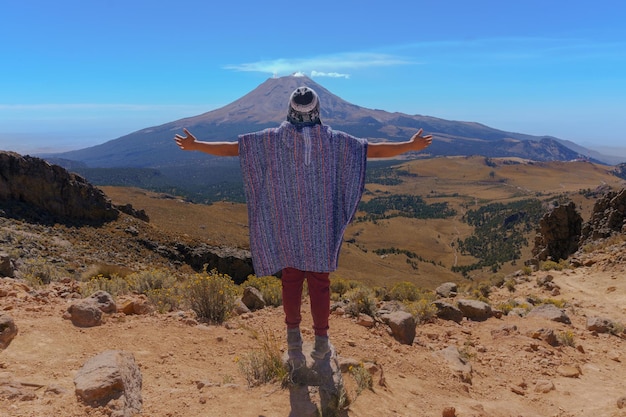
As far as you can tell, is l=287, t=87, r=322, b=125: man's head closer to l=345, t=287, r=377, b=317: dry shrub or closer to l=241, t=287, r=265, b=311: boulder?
l=345, t=287, r=377, b=317: dry shrub

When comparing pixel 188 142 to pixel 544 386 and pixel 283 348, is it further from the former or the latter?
pixel 544 386

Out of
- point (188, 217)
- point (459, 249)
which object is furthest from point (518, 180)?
point (188, 217)

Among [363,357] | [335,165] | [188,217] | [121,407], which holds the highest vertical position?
[335,165]

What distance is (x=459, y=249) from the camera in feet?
259

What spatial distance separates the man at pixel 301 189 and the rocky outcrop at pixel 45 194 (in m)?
22.4

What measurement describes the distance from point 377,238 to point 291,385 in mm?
84869

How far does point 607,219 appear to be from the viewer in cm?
1672

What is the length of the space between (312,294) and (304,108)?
1.62 meters

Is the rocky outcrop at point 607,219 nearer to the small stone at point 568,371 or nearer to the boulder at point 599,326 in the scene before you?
the boulder at point 599,326

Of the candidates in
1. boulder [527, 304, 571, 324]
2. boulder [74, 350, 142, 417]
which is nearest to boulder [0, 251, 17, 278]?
boulder [74, 350, 142, 417]

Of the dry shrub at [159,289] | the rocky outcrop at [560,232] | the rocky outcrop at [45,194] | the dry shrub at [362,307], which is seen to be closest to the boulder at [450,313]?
the dry shrub at [362,307]

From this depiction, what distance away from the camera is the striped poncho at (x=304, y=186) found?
3520 millimetres

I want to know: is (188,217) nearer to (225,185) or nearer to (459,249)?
(459,249)

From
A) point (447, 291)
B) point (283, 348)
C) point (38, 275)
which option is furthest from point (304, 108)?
point (447, 291)
